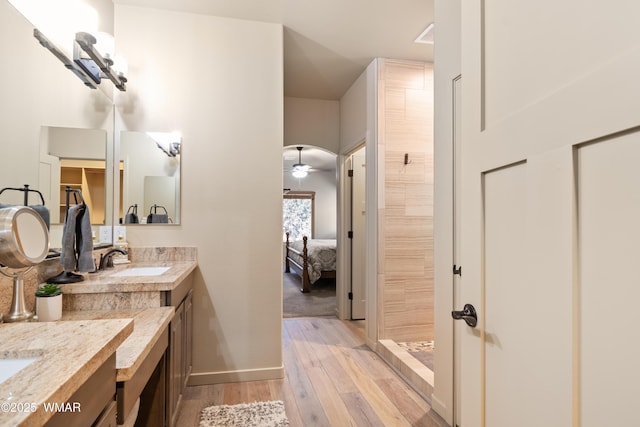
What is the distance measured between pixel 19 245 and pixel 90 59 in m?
1.53

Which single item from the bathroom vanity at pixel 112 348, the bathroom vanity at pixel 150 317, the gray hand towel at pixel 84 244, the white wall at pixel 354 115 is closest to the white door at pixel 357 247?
the white wall at pixel 354 115

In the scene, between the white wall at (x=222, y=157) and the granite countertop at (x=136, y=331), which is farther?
the white wall at (x=222, y=157)

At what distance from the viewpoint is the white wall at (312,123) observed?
433 cm

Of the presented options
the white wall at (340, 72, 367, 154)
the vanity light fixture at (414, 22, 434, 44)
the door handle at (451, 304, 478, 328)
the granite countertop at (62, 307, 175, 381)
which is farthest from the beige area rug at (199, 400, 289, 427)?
the vanity light fixture at (414, 22, 434, 44)

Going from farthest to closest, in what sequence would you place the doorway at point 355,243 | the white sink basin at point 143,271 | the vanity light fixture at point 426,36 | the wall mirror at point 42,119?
the doorway at point 355,243 → the vanity light fixture at point 426,36 → the white sink basin at point 143,271 → the wall mirror at point 42,119

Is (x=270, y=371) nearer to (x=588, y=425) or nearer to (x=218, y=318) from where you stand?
(x=218, y=318)

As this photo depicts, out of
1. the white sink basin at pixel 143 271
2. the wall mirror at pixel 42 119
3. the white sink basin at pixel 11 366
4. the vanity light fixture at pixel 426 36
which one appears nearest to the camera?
the white sink basin at pixel 11 366

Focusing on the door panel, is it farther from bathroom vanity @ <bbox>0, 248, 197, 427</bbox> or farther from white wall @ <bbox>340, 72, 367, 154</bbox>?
white wall @ <bbox>340, 72, 367, 154</bbox>

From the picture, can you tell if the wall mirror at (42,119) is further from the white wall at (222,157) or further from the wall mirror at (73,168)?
the white wall at (222,157)

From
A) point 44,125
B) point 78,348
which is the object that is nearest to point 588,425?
point 78,348

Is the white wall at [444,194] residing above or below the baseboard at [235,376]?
above

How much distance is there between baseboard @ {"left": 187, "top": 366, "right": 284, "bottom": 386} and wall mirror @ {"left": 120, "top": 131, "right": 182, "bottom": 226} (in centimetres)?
121

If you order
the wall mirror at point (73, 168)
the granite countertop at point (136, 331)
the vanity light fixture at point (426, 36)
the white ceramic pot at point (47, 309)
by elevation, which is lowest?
the granite countertop at point (136, 331)

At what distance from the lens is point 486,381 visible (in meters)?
0.95
